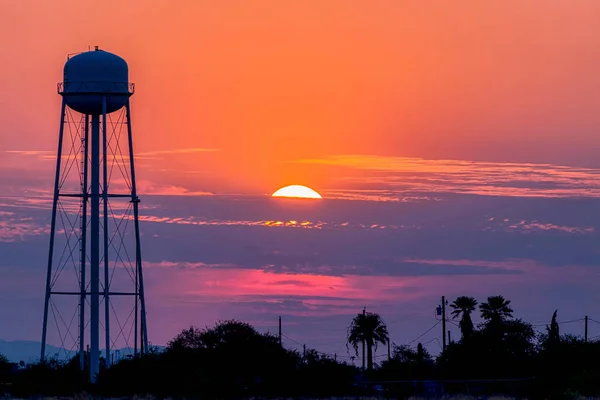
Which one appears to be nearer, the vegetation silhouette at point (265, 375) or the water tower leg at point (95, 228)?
the vegetation silhouette at point (265, 375)

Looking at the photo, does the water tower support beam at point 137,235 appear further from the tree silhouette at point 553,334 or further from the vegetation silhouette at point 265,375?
the tree silhouette at point 553,334

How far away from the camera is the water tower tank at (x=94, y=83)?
83750 millimetres

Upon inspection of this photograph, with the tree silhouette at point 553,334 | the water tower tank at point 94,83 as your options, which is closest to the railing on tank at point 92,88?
the water tower tank at point 94,83

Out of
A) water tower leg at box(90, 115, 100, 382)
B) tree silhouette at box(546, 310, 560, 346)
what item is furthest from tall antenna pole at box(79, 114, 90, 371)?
tree silhouette at box(546, 310, 560, 346)

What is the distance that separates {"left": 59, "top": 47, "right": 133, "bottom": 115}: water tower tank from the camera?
83.8m

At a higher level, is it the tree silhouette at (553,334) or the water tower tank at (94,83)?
the water tower tank at (94,83)

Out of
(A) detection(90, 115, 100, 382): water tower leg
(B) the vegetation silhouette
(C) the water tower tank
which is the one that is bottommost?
(B) the vegetation silhouette

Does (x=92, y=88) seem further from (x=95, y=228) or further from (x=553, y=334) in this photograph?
(x=553, y=334)

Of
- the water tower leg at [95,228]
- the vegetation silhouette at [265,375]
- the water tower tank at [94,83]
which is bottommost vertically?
the vegetation silhouette at [265,375]

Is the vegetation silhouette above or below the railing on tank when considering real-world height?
below

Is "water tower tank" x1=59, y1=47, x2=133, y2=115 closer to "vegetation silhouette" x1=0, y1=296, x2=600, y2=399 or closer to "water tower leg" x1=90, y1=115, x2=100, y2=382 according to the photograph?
"water tower leg" x1=90, y1=115, x2=100, y2=382

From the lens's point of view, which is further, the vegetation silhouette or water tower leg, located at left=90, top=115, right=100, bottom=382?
water tower leg, located at left=90, top=115, right=100, bottom=382

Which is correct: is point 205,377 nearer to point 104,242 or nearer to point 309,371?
point 309,371

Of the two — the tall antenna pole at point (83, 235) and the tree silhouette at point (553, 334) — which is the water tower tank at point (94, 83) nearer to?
the tall antenna pole at point (83, 235)
